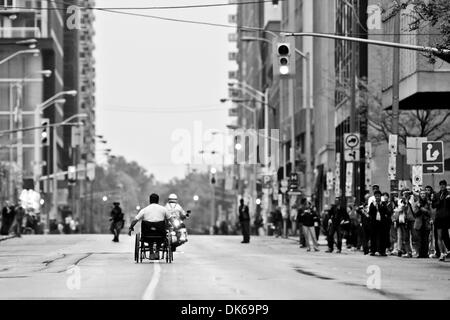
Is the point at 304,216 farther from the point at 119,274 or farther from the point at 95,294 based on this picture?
the point at 95,294

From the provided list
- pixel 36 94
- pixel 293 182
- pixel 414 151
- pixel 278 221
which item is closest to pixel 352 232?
pixel 414 151

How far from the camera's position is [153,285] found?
23.9 m

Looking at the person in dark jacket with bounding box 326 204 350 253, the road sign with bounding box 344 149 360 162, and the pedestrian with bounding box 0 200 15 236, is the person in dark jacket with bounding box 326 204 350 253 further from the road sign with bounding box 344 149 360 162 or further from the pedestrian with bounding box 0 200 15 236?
the pedestrian with bounding box 0 200 15 236

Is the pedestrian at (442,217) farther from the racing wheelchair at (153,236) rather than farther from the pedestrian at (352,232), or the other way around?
the pedestrian at (352,232)

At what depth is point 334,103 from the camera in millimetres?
88750

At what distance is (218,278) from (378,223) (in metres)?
16.7

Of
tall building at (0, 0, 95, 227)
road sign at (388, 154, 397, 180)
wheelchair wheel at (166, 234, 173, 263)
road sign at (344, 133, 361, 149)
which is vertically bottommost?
wheelchair wheel at (166, 234, 173, 263)

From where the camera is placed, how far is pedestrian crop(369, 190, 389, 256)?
1686 inches

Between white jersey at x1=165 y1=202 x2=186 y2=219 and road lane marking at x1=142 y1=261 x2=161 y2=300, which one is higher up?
white jersey at x1=165 y1=202 x2=186 y2=219

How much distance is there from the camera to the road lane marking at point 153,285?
20.9 meters

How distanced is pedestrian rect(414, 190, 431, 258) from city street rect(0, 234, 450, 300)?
4.11 feet

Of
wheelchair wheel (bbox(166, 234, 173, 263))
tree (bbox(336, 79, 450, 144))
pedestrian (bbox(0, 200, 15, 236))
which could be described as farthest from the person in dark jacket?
pedestrian (bbox(0, 200, 15, 236))

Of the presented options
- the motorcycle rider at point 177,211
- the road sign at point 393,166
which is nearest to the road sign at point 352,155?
the road sign at point 393,166
